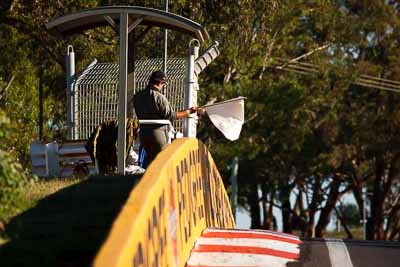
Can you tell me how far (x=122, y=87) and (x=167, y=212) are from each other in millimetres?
4927

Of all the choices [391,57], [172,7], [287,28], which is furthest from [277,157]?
[172,7]

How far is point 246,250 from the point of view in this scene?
12.0m

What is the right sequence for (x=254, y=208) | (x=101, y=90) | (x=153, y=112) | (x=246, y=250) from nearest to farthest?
1. (x=246, y=250)
2. (x=153, y=112)
3. (x=101, y=90)
4. (x=254, y=208)

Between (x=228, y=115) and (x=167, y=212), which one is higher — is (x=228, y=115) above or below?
above

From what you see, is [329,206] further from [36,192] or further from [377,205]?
[36,192]

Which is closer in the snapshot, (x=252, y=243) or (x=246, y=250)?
(x=246, y=250)

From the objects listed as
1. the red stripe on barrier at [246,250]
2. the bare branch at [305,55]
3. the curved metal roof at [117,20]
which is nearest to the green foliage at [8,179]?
the red stripe on barrier at [246,250]

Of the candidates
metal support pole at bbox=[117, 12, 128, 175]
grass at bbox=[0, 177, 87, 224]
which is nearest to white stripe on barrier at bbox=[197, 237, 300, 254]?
grass at bbox=[0, 177, 87, 224]

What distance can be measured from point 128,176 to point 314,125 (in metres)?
33.2

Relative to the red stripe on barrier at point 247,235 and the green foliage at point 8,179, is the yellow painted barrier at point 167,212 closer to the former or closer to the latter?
the red stripe on barrier at point 247,235

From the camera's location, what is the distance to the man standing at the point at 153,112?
14.4 meters

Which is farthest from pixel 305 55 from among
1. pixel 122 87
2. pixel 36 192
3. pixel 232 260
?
pixel 36 192

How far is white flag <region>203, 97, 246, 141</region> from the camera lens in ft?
52.5

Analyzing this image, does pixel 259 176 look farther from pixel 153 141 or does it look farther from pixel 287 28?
pixel 153 141
